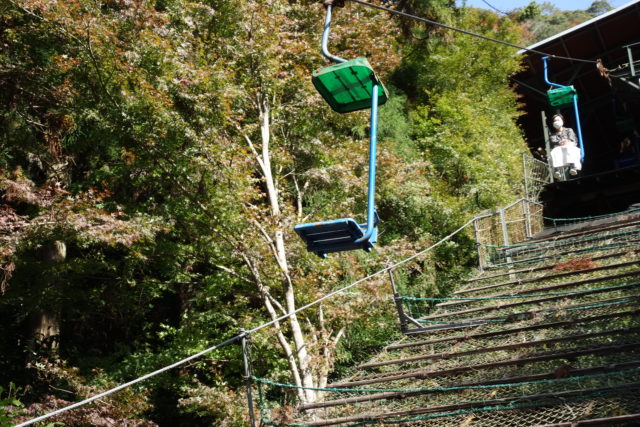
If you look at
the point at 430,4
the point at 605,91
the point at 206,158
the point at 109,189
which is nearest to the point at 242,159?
the point at 206,158

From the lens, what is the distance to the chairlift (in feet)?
13.5

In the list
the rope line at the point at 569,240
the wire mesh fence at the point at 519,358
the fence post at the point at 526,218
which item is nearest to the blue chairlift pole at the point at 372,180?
the wire mesh fence at the point at 519,358

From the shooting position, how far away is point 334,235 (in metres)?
4.26

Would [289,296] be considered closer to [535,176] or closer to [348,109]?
[348,109]

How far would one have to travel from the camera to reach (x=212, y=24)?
12438mm

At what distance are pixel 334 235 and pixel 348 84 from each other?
1.17 meters

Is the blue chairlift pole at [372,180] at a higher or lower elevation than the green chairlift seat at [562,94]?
lower

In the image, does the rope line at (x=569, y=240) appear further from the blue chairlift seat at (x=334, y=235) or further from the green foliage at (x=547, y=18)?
the green foliage at (x=547, y=18)

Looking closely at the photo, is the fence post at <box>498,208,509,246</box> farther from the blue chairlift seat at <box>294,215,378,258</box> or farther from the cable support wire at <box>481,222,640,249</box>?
the blue chairlift seat at <box>294,215,378,258</box>

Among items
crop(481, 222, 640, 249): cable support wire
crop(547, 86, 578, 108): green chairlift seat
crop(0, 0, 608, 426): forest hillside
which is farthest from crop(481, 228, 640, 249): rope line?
crop(547, 86, 578, 108): green chairlift seat

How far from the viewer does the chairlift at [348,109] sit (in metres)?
4.12

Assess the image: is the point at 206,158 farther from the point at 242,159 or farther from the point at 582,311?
the point at 582,311

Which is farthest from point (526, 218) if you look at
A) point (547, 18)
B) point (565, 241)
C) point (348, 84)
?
point (547, 18)

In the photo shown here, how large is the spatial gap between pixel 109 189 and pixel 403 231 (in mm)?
6731
